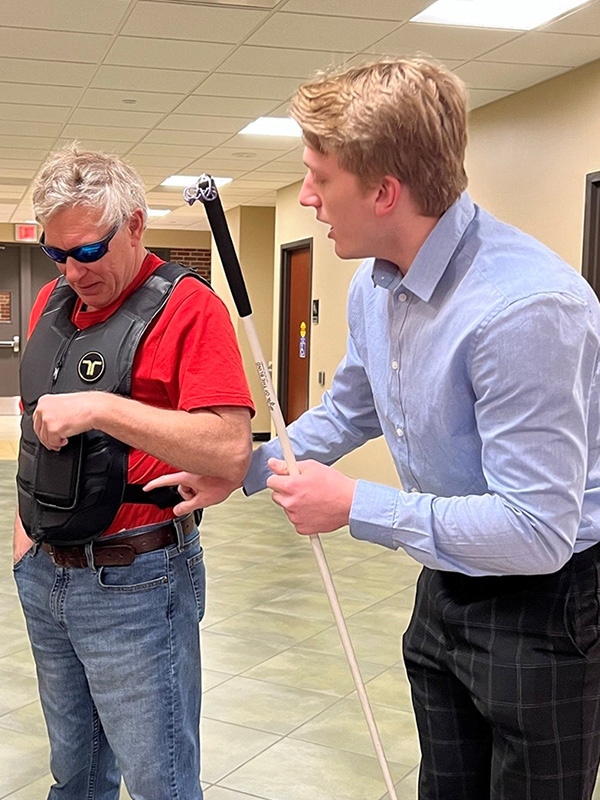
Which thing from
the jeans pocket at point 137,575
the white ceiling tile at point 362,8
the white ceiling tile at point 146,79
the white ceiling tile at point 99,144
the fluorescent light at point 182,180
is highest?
the fluorescent light at point 182,180

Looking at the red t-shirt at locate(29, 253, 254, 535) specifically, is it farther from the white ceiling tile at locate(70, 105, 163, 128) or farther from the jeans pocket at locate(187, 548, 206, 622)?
the white ceiling tile at locate(70, 105, 163, 128)

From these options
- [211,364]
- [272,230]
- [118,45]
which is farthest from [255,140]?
[211,364]

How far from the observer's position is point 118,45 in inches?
206

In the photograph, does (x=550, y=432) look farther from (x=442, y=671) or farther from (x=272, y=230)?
(x=272, y=230)

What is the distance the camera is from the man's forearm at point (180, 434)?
1587 millimetres

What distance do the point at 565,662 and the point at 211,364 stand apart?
75cm

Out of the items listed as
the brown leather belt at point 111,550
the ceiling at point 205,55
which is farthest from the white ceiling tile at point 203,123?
the brown leather belt at point 111,550

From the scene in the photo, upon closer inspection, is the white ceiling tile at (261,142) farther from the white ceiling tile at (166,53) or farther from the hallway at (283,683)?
the hallway at (283,683)

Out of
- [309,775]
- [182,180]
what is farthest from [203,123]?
[309,775]

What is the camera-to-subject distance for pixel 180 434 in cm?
161

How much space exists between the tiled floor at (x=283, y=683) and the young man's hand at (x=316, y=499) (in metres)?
1.81

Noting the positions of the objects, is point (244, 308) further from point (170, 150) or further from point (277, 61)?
point (170, 150)

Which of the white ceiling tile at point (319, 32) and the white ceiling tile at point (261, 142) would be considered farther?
the white ceiling tile at point (261, 142)

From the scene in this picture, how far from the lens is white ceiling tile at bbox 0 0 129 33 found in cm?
458
